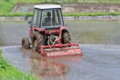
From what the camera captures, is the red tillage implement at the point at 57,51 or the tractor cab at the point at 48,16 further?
the tractor cab at the point at 48,16

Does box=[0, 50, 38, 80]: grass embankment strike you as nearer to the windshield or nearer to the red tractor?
the red tractor

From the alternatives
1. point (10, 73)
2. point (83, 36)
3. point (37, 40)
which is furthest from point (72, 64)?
point (83, 36)

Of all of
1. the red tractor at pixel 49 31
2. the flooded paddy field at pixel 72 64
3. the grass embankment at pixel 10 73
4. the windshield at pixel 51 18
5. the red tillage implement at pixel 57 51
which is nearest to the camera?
the grass embankment at pixel 10 73

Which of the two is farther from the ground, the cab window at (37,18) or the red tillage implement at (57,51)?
the cab window at (37,18)

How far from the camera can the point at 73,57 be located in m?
→ 14.5

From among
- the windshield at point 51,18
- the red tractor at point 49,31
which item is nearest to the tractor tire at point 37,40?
the red tractor at point 49,31

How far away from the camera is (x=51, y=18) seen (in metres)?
16.3

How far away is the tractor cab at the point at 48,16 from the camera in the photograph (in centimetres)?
1612

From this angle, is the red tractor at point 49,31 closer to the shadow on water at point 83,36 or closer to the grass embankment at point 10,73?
the grass embankment at point 10,73

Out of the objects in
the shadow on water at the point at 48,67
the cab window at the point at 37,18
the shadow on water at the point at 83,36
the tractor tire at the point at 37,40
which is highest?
the cab window at the point at 37,18

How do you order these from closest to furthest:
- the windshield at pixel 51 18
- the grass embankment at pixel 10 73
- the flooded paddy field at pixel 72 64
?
the grass embankment at pixel 10 73 < the flooded paddy field at pixel 72 64 < the windshield at pixel 51 18

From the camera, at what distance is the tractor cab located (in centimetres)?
1612

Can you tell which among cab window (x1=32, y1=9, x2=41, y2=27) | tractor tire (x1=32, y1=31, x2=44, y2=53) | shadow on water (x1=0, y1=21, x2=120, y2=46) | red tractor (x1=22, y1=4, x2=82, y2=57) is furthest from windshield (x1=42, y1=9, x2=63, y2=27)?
shadow on water (x1=0, y1=21, x2=120, y2=46)

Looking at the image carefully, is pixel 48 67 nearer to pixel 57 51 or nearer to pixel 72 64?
pixel 72 64
